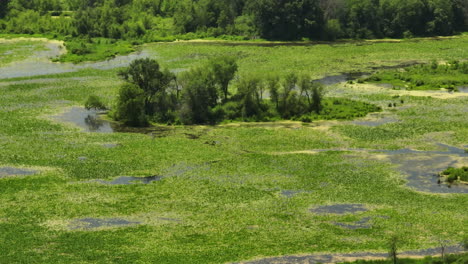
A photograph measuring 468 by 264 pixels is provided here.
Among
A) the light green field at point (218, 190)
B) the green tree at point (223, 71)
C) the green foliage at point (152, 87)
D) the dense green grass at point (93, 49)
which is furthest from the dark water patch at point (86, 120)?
the dense green grass at point (93, 49)

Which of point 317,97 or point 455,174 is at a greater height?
point 317,97

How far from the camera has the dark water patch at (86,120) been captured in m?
99.8

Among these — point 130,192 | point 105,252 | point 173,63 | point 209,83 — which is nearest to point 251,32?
point 173,63

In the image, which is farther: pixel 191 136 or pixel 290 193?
pixel 191 136

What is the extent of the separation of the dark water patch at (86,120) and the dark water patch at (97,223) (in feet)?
110

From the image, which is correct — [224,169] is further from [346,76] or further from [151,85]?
[346,76]

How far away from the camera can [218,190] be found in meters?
73.3

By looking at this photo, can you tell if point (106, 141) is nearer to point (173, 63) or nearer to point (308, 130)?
point (308, 130)

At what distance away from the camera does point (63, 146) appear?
9031cm

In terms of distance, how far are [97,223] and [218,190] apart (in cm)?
1440

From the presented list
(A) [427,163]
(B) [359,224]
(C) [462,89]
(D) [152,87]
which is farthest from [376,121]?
(B) [359,224]

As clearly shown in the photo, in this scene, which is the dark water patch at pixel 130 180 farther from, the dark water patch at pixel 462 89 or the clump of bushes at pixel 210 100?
the dark water patch at pixel 462 89

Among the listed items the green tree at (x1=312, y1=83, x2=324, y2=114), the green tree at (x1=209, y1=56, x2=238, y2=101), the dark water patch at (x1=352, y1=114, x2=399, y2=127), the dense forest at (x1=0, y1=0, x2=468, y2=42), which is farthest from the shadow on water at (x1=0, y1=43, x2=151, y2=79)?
the dark water patch at (x1=352, y1=114, x2=399, y2=127)

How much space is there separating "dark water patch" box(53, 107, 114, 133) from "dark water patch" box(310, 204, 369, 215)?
41430 mm
